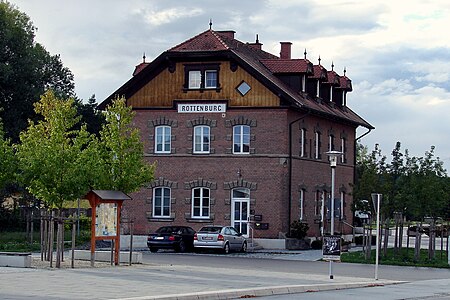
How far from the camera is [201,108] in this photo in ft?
170

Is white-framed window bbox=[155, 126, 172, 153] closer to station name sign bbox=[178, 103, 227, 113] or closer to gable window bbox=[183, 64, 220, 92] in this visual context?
station name sign bbox=[178, 103, 227, 113]

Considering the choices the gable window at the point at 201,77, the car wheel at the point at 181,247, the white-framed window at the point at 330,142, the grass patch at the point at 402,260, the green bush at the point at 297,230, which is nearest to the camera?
the grass patch at the point at 402,260

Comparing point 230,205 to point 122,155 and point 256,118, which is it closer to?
point 256,118

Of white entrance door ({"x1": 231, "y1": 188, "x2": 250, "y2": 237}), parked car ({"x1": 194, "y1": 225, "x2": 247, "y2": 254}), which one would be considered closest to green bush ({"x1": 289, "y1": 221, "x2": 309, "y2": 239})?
white entrance door ({"x1": 231, "y1": 188, "x2": 250, "y2": 237})

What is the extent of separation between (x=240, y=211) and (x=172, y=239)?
586cm

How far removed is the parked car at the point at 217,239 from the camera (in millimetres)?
45812

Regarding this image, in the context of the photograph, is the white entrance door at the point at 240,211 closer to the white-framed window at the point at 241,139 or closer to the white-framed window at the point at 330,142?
the white-framed window at the point at 241,139

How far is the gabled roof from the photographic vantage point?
50156 millimetres

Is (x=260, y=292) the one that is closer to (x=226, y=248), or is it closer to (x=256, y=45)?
(x=226, y=248)

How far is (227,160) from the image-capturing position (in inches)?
2016

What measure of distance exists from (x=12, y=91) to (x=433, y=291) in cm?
4872

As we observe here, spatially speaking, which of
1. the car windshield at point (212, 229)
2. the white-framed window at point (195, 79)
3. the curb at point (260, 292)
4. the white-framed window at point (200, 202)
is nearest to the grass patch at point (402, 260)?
the car windshield at point (212, 229)

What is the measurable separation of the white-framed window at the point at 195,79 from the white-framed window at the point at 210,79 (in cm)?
39

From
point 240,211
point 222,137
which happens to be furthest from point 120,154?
point 240,211
